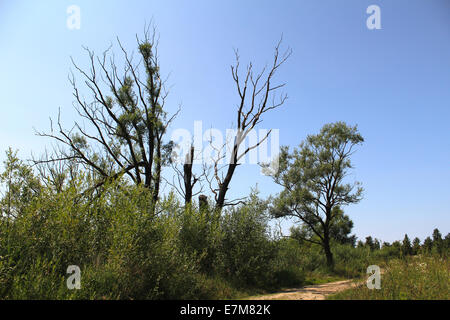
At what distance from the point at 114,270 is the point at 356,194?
22.0 meters

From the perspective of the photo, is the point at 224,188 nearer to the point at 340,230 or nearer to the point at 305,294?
the point at 305,294

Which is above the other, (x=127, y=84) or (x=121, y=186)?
(x=127, y=84)

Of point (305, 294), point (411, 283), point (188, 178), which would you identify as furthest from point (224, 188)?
point (411, 283)

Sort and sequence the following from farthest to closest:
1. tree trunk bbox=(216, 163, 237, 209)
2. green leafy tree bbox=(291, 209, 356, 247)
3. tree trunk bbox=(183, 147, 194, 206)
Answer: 1. green leafy tree bbox=(291, 209, 356, 247)
2. tree trunk bbox=(183, 147, 194, 206)
3. tree trunk bbox=(216, 163, 237, 209)

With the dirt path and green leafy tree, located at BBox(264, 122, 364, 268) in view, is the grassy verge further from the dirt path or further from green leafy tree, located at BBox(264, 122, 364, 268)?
green leafy tree, located at BBox(264, 122, 364, 268)

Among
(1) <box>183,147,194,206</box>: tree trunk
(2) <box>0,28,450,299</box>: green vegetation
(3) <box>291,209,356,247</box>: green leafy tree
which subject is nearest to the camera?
(2) <box>0,28,450,299</box>: green vegetation

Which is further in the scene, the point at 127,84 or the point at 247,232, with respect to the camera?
the point at 127,84

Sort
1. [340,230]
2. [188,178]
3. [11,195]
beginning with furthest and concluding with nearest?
[340,230]
[188,178]
[11,195]

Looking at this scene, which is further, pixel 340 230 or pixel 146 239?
pixel 340 230

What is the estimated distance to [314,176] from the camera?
2353cm

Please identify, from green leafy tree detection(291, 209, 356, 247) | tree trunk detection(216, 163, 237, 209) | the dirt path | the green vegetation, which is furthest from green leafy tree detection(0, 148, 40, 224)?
green leafy tree detection(291, 209, 356, 247)
